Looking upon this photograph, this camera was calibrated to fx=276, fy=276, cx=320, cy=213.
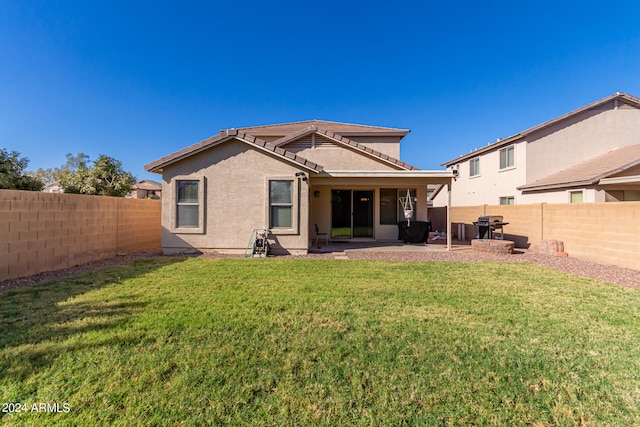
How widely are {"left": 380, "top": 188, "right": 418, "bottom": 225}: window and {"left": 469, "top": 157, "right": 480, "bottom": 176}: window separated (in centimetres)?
1051

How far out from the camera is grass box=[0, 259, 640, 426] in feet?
7.66

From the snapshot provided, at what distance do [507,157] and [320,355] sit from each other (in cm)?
1956

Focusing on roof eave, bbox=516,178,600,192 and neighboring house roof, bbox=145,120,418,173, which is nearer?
neighboring house roof, bbox=145,120,418,173

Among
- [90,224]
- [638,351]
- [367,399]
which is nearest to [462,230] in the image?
[638,351]

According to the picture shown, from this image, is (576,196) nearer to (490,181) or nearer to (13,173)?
(490,181)

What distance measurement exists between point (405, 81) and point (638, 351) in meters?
20.5

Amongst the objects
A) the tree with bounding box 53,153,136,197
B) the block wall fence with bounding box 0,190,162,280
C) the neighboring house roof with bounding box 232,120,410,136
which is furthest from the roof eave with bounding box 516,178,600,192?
the tree with bounding box 53,153,136,197

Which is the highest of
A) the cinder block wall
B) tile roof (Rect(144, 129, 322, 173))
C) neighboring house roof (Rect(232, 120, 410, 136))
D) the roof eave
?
neighboring house roof (Rect(232, 120, 410, 136))

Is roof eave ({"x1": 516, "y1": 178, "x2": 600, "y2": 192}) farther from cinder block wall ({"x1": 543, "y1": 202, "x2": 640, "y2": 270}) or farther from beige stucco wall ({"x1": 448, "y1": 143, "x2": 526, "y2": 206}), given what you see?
cinder block wall ({"x1": 543, "y1": 202, "x2": 640, "y2": 270})

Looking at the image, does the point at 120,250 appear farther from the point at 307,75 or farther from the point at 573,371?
the point at 307,75

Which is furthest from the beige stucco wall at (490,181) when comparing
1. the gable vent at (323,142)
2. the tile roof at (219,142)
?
the tile roof at (219,142)

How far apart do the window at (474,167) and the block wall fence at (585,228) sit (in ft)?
27.6

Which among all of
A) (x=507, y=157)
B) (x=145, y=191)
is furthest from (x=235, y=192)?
(x=145, y=191)

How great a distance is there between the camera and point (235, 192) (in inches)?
388
